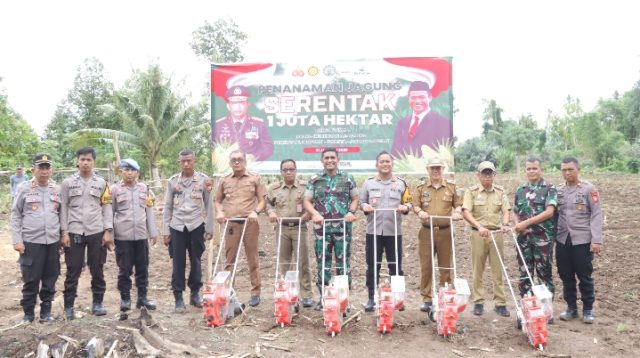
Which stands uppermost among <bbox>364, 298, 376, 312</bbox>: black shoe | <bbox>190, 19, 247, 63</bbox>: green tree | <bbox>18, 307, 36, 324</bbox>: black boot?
<bbox>190, 19, 247, 63</bbox>: green tree

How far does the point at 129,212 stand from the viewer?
209 inches

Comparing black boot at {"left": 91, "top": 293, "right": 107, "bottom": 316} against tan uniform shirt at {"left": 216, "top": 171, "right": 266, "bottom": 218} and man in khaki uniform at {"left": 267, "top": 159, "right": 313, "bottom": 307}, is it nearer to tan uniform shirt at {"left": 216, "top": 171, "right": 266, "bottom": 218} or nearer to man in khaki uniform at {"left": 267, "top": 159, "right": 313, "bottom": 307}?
tan uniform shirt at {"left": 216, "top": 171, "right": 266, "bottom": 218}

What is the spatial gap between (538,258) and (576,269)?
44 cm

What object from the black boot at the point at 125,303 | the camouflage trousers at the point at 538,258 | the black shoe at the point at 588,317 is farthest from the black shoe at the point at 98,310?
the black shoe at the point at 588,317

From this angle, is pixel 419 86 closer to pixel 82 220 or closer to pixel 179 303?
pixel 179 303

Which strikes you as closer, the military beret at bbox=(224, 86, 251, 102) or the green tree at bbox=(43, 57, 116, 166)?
the military beret at bbox=(224, 86, 251, 102)

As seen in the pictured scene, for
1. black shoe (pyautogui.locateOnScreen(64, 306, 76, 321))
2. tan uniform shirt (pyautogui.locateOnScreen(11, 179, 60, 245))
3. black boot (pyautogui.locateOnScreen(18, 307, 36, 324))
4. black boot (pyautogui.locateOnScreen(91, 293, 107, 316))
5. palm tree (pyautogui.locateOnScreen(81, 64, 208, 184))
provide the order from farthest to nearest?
1. palm tree (pyautogui.locateOnScreen(81, 64, 208, 184))
2. black boot (pyautogui.locateOnScreen(91, 293, 107, 316))
3. black shoe (pyautogui.locateOnScreen(64, 306, 76, 321))
4. black boot (pyautogui.locateOnScreen(18, 307, 36, 324))
5. tan uniform shirt (pyautogui.locateOnScreen(11, 179, 60, 245))

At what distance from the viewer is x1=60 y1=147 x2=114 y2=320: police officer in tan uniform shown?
500cm

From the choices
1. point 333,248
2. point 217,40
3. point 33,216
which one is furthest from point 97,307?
point 217,40

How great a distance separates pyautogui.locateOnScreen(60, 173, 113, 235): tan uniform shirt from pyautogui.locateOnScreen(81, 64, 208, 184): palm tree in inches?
636

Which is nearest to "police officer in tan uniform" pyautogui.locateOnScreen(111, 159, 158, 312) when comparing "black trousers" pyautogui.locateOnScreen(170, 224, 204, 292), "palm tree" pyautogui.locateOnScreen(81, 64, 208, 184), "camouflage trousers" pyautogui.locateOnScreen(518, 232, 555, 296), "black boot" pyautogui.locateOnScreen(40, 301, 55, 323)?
"black trousers" pyautogui.locateOnScreen(170, 224, 204, 292)

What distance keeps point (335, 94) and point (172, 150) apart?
1773 centimetres

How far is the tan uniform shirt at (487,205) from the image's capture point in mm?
5227

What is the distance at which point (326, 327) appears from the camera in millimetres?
4719
